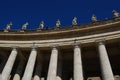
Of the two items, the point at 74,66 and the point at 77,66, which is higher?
the point at 74,66

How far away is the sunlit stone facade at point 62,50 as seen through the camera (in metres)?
31.2

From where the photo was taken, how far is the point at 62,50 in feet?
116

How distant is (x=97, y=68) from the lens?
117 feet

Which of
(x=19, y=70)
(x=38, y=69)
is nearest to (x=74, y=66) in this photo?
(x=38, y=69)

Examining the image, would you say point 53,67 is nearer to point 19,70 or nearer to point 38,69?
point 38,69

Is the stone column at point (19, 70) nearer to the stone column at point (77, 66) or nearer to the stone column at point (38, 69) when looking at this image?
the stone column at point (38, 69)

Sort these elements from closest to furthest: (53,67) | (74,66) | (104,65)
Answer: (104,65) → (74,66) → (53,67)

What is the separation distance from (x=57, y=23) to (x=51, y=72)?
12579 mm

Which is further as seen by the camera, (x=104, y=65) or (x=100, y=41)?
(x=100, y=41)

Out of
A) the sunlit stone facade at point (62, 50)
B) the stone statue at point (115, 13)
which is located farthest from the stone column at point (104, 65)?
the stone statue at point (115, 13)

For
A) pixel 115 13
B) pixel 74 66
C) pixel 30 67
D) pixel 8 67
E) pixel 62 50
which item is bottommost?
pixel 74 66

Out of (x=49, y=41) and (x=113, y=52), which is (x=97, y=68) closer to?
(x=113, y=52)

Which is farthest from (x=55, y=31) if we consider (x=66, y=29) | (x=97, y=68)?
(x=97, y=68)

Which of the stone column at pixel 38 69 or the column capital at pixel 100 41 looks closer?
the column capital at pixel 100 41
